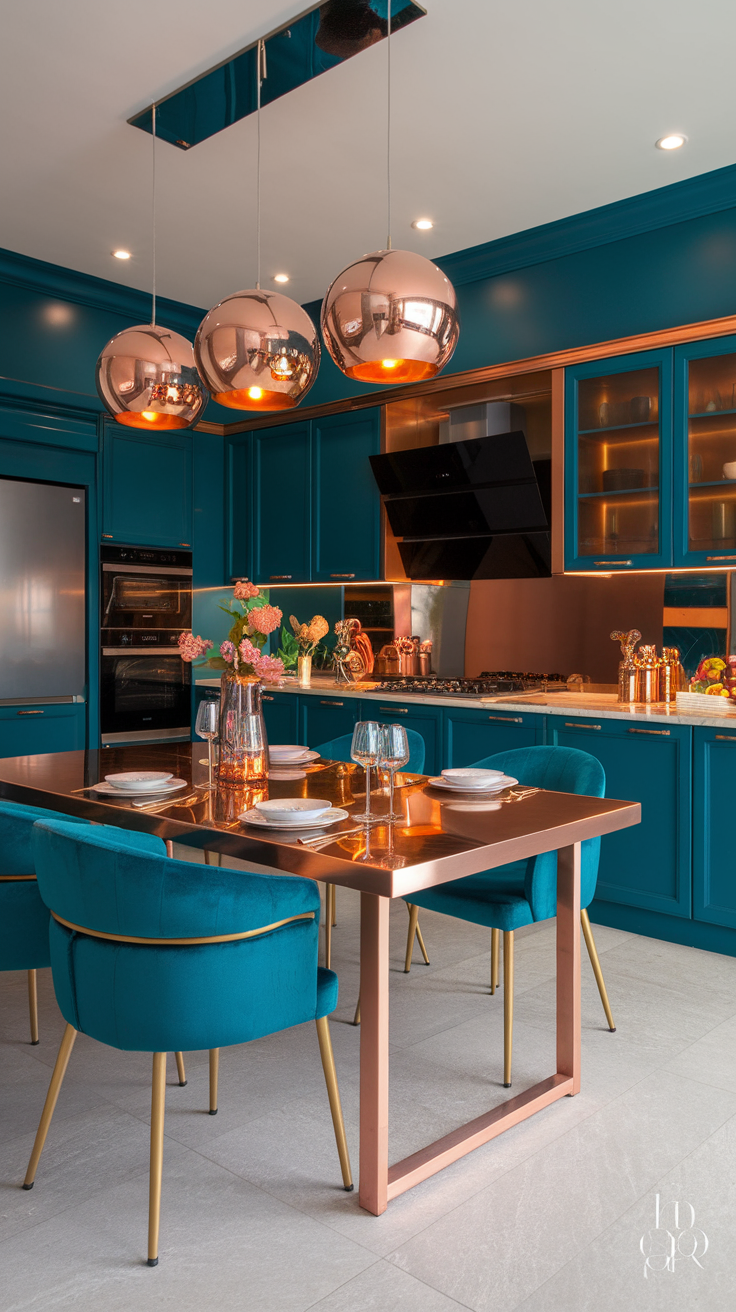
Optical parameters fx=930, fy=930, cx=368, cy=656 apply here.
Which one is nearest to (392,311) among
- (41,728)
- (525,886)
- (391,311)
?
(391,311)

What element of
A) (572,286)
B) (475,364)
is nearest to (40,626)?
(475,364)

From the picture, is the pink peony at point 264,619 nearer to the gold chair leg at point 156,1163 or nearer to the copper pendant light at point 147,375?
the copper pendant light at point 147,375

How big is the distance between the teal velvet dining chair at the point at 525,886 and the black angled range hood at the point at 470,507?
1.74m

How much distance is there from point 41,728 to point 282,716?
1184 millimetres

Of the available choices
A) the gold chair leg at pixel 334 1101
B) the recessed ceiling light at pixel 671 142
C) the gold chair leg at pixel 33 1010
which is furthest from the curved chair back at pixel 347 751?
the recessed ceiling light at pixel 671 142

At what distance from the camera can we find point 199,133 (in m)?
3.22

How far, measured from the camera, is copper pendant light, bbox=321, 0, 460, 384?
1.90 m

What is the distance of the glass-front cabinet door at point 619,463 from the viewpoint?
3594mm

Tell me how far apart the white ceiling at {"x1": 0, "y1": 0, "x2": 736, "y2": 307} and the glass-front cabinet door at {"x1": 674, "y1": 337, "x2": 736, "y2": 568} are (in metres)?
0.73

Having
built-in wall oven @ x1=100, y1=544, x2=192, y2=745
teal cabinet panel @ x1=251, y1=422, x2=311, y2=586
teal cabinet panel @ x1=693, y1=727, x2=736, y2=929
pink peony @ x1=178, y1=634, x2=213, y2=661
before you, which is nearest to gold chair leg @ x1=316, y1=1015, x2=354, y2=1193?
pink peony @ x1=178, y1=634, x2=213, y2=661

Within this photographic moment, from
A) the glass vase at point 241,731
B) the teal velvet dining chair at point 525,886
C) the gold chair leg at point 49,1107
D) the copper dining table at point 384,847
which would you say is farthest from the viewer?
the glass vase at point 241,731

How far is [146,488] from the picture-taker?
200 inches

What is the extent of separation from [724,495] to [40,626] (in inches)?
125

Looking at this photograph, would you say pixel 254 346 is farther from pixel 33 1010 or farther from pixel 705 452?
pixel 705 452
